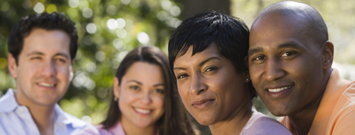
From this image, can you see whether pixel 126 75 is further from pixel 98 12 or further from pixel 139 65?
pixel 98 12

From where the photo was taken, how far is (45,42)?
413 centimetres

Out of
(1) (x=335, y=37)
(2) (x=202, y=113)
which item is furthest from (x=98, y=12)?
(1) (x=335, y=37)

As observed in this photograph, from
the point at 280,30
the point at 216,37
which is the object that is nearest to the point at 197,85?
the point at 216,37

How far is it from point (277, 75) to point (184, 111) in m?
2.18

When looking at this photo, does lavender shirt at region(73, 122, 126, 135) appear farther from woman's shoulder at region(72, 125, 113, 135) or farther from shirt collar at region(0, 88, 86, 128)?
shirt collar at region(0, 88, 86, 128)

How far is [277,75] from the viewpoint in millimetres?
2105

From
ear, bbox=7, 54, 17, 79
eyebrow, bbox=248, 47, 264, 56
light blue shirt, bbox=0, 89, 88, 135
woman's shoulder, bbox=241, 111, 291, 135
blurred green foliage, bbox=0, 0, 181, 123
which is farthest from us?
blurred green foliage, bbox=0, 0, 181, 123

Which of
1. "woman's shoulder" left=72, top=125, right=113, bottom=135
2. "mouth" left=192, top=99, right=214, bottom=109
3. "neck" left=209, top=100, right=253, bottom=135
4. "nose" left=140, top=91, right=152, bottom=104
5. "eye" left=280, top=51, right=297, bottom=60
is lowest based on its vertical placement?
"woman's shoulder" left=72, top=125, right=113, bottom=135

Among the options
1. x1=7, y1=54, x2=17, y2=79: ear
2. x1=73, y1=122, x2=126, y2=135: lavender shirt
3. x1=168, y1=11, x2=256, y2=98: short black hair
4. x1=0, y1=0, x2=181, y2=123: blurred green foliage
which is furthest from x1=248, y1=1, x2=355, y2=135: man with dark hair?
x1=0, y1=0, x2=181, y2=123: blurred green foliage

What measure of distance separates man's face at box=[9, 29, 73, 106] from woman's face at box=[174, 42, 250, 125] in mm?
2153

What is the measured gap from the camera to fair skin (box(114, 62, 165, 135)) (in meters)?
3.81

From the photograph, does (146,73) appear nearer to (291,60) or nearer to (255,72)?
(255,72)

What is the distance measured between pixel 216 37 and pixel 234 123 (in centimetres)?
53

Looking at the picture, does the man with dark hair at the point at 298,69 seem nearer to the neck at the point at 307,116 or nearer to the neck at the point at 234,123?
the neck at the point at 307,116
